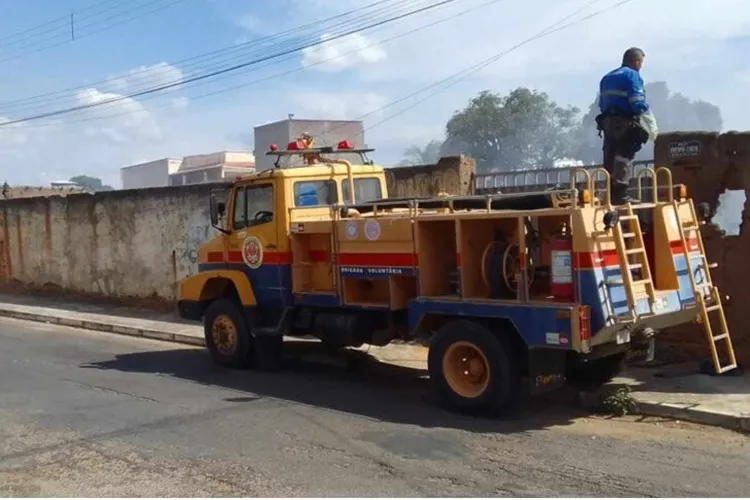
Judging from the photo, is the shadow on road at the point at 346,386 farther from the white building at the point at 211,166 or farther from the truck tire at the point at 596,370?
the white building at the point at 211,166

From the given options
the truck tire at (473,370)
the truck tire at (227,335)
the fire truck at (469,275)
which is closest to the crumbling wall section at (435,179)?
the fire truck at (469,275)

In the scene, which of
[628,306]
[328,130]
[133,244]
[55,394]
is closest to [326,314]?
[55,394]

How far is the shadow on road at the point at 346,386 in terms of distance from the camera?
26.3 feet

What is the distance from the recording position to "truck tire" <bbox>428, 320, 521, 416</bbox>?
25.9 feet

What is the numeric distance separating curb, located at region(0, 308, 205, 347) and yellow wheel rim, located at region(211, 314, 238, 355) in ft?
8.26

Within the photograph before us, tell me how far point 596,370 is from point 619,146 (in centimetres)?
246

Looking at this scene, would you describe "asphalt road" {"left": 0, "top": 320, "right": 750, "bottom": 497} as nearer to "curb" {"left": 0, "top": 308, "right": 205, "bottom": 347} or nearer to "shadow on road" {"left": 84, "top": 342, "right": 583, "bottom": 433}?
"shadow on road" {"left": 84, "top": 342, "right": 583, "bottom": 433}

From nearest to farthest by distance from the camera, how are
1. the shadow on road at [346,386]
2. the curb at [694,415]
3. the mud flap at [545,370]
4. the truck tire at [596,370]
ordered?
Answer: the curb at [694,415], the mud flap at [545,370], the shadow on road at [346,386], the truck tire at [596,370]

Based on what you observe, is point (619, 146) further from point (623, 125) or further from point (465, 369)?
point (465, 369)

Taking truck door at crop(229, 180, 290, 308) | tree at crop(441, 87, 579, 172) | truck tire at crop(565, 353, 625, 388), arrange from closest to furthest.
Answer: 1. truck tire at crop(565, 353, 625, 388)
2. truck door at crop(229, 180, 290, 308)
3. tree at crop(441, 87, 579, 172)

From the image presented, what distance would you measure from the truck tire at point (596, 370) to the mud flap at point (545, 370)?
0.86 metres

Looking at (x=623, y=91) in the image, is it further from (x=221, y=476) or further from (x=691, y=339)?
(x=221, y=476)

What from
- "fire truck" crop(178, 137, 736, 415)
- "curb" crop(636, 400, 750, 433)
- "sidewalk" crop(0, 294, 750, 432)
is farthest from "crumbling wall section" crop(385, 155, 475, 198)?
"curb" crop(636, 400, 750, 433)

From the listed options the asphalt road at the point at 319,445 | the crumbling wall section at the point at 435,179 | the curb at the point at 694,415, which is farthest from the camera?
the crumbling wall section at the point at 435,179
